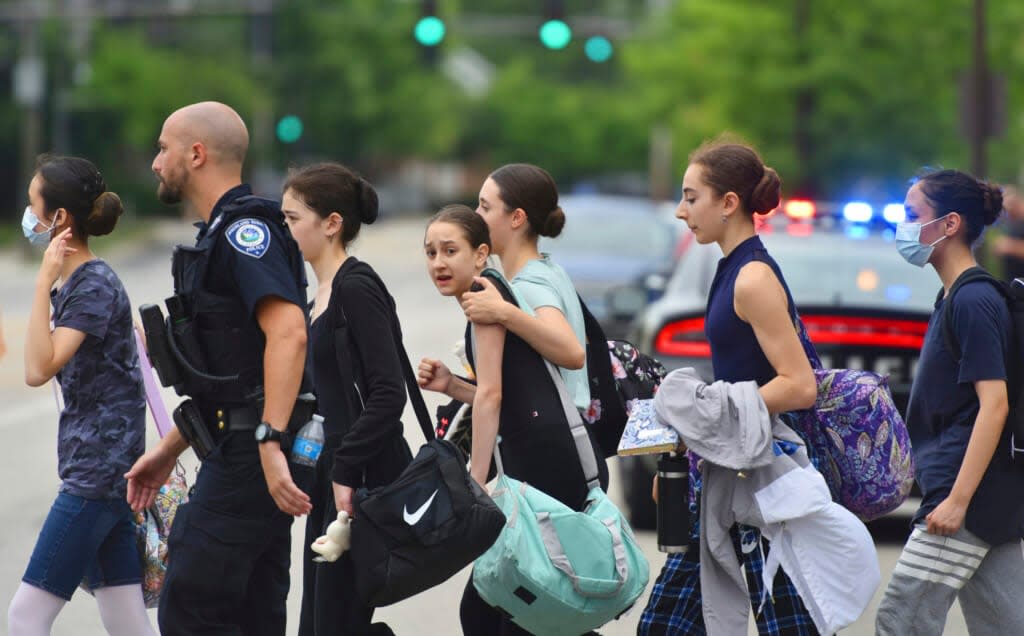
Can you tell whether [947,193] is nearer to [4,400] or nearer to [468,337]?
[468,337]

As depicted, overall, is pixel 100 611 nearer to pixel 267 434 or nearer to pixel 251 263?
pixel 267 434

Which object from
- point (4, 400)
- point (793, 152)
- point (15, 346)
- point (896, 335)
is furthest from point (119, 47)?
point (896, 335)

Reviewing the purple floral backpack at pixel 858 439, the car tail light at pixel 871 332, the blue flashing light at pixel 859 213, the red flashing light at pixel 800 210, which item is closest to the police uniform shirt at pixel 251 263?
the purple floral backpack at pixel 858 439

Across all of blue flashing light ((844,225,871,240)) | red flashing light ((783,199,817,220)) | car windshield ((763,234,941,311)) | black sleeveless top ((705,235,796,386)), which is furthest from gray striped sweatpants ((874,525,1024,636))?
red flashing light ((783,199,817,220))

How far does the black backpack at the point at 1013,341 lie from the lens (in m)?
4.79

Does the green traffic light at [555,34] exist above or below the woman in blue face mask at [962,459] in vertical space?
above

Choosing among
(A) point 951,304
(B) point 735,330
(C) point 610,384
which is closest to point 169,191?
(C) point 610,384

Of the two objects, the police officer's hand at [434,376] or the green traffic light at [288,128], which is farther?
the green traffic light at [288,128]

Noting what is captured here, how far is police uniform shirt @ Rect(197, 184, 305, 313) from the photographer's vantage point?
15.0 feet

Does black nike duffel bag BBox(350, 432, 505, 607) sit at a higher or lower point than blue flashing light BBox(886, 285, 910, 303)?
higher

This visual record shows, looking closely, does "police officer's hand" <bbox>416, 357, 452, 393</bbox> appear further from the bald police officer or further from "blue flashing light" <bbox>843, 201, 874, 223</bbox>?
"blue flashing light" <bbox>843, 201, 874, 223</bbox>

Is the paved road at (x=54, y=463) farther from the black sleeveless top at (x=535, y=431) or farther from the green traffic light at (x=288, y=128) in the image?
the green traffic light at (x=288, y=128)

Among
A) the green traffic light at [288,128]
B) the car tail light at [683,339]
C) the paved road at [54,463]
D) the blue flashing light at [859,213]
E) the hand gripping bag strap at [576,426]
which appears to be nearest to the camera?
the hand gripping bag strap at [576,426]

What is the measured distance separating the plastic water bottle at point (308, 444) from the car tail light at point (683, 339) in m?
4.18
